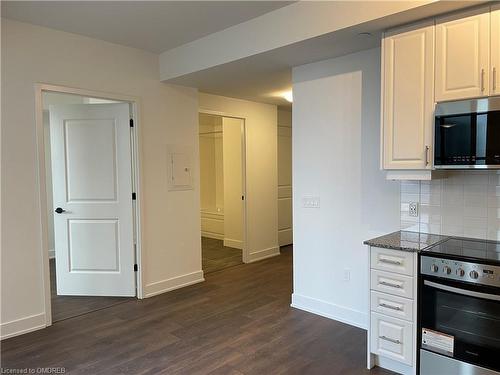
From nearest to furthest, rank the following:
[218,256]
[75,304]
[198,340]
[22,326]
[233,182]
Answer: [198,340]
[22,326]
[75,304]
[218,256]
[233,182]

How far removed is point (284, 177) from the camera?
655 cm

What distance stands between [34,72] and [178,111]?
5.21 ft

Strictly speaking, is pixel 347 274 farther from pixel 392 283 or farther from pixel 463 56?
pixel 463 56

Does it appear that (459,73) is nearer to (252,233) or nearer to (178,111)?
(178,111)

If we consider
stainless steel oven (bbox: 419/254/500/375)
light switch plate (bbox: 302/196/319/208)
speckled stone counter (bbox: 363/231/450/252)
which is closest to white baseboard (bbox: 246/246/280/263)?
light switch plate (bbox: 302/196/319/208)

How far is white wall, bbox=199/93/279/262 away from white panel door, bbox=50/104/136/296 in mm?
1827

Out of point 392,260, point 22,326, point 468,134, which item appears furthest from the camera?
point 22,326

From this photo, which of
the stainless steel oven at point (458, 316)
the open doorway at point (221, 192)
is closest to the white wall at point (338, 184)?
the stainless steel oven at point (458, 316)

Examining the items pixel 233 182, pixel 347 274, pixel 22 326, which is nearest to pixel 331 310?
pixel 347 274

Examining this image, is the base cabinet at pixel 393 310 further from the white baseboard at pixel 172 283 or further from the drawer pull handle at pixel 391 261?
the white baseboard at pixel 172 283

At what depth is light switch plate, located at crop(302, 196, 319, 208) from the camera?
3.60 meters

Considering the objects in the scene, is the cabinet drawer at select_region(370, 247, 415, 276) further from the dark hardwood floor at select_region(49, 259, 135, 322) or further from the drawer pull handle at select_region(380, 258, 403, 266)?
the dark hardwood floor at select_region(49, 259, 135, 322)

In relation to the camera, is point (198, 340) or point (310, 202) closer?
point (198, 340)

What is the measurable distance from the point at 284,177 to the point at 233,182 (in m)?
0.94
